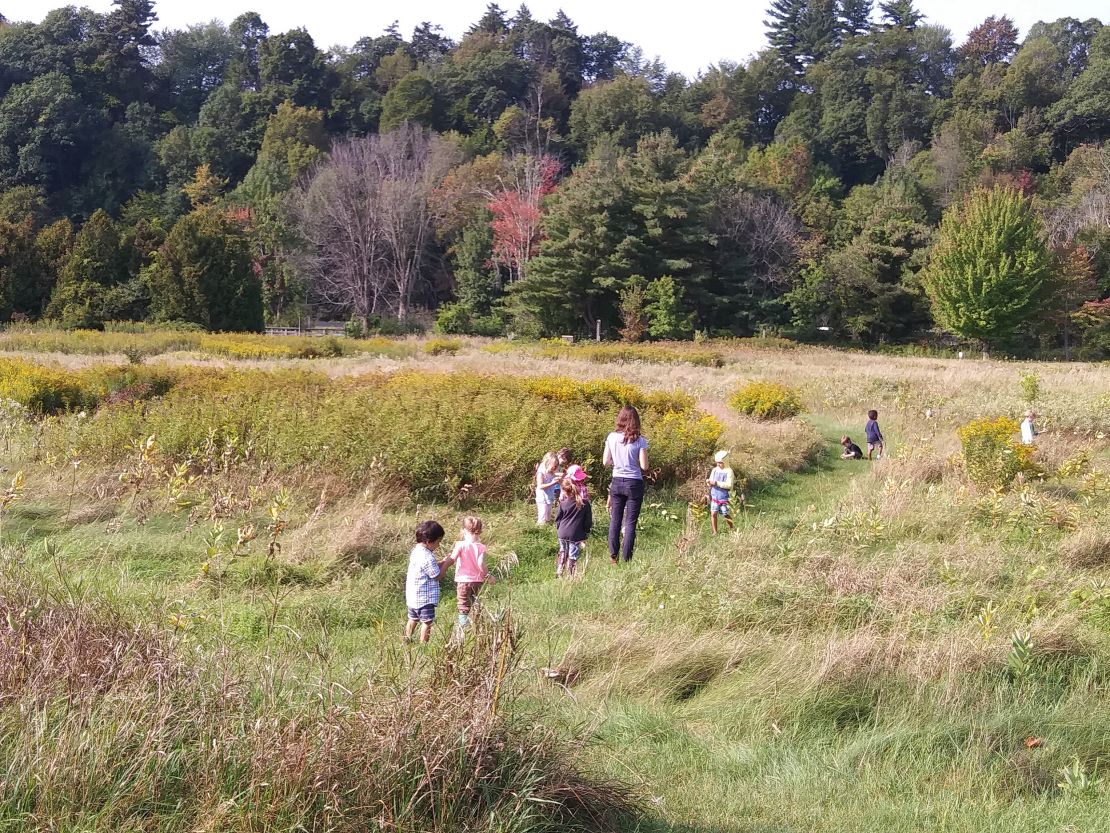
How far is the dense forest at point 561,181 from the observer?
40.1 m

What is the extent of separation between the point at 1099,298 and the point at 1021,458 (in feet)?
135

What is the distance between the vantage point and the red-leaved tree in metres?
52.0

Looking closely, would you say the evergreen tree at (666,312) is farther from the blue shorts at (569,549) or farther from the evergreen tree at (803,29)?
the evergreen tree at (803,29)

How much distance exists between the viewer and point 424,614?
17.6 ft

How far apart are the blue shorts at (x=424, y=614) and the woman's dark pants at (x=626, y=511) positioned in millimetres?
2436

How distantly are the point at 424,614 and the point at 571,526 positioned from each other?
2.03 meters

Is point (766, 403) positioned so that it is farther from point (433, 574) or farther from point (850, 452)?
point (433, 574)

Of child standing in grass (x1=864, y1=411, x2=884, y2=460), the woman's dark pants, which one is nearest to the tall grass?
the woman's dark pants

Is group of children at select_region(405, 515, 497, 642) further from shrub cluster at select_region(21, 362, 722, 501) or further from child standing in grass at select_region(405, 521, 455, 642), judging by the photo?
shrub cluster at select_region(21, 362, 722, 501)

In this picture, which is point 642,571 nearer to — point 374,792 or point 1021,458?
point 374,792

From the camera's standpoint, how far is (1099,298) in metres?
44.2

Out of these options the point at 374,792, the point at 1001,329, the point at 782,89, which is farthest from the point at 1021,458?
the point at 782,89

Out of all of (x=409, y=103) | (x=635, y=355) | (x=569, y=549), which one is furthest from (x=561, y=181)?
(x=569, y=549)

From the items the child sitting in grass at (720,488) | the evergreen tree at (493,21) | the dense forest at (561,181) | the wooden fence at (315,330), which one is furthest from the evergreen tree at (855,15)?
the child sitting in grass at (720,488)
